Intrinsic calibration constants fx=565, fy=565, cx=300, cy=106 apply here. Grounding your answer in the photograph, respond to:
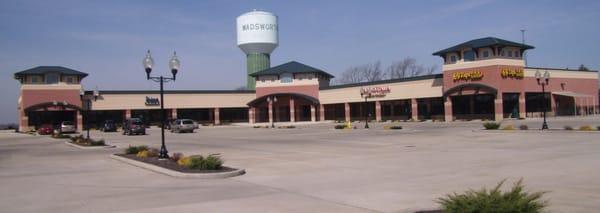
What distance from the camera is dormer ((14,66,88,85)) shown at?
7212cm

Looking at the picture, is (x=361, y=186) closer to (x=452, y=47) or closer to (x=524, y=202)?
(x=524, y=202)

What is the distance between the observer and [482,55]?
60.2m

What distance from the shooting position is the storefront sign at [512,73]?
2308 inches

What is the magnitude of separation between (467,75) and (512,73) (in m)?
4.53

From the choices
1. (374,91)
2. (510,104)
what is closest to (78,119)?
(374,91)

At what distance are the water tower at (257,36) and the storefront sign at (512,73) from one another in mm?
49676

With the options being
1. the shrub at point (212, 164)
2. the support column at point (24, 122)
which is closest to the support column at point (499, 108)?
the shrub at point (212, 164)

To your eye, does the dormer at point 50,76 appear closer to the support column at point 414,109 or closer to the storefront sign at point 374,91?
the storefront sign at point 374,91

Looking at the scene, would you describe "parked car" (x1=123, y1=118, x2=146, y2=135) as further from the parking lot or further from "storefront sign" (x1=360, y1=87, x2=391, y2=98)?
the parking lot

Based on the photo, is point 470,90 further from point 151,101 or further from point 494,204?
point 494,204

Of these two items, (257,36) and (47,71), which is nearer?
(47,71)

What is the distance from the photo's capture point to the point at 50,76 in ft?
240

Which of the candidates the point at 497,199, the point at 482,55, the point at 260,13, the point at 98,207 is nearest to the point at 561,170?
the point at 497,199

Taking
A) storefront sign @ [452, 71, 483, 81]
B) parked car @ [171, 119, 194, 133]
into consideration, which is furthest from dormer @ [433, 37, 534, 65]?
parked car @ [171, 119, 194, 133]
